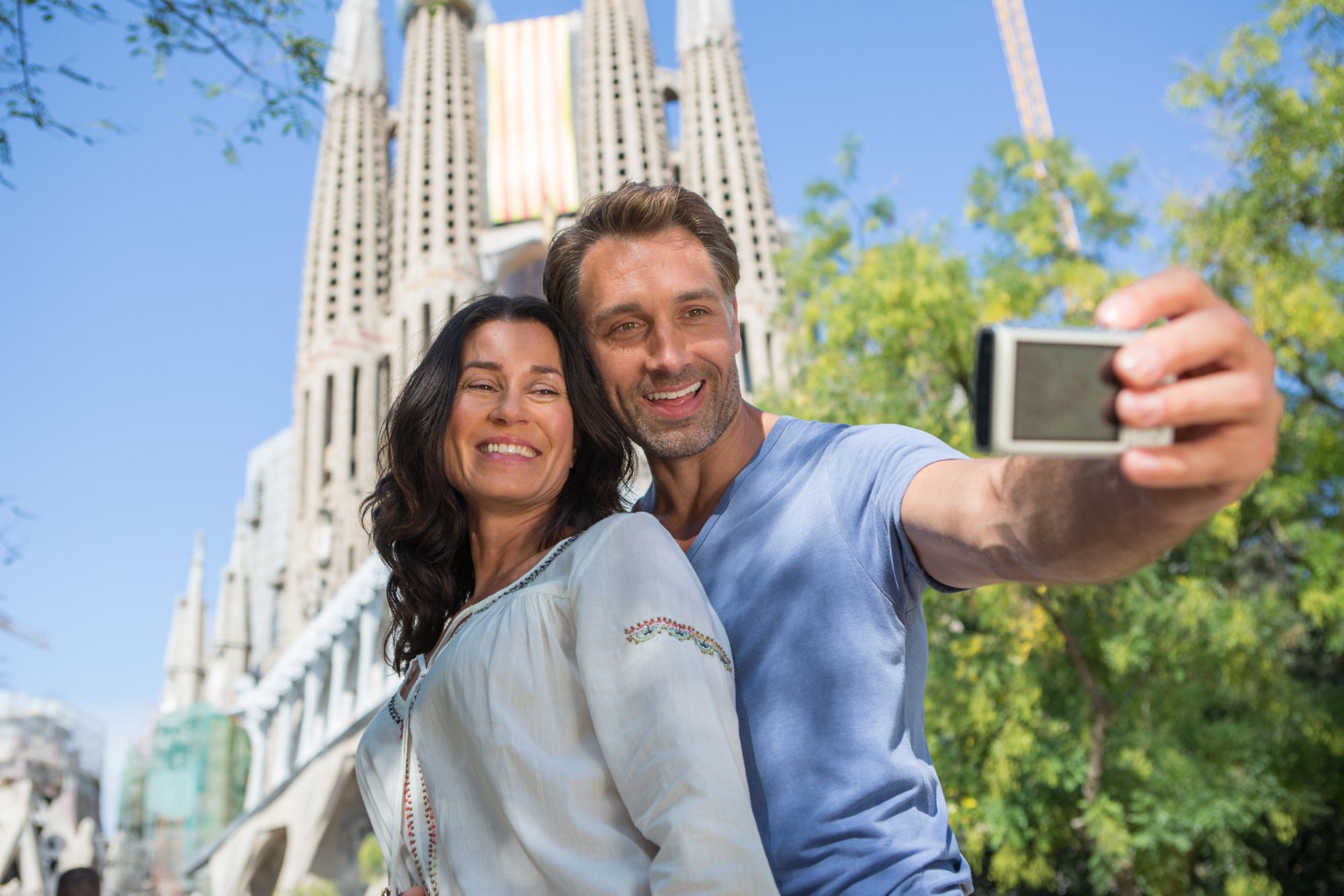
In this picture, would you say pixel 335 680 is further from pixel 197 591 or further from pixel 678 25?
pixel 678 25

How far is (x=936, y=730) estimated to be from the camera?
9.56 meters

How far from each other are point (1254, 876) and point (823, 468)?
10.9 meters

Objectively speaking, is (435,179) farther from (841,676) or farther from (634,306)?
(841,676)

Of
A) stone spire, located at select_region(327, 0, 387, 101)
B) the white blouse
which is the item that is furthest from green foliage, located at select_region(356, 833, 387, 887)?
stone spire, located at select_region(327, 0, 387, 101)

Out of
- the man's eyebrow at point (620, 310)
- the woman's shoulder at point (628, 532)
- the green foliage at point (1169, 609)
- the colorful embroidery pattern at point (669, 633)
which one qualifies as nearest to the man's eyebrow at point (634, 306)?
the man's eyebrow at point (620, 310)

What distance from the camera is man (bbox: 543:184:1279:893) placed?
0.91 m

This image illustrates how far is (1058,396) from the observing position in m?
0.89

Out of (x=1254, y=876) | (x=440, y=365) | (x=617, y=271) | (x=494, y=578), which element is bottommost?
(x=1254, y=876)

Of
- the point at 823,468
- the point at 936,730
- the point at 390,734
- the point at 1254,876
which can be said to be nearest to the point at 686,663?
the point at 823,468

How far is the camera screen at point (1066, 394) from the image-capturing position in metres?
0.89

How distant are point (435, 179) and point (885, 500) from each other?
1602 inches

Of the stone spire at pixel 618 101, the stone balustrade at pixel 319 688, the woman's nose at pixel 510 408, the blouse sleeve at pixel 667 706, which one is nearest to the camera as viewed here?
the blouse sleeve at pixel 667 706

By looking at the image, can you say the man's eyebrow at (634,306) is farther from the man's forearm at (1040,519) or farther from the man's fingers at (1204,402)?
the man's fingers at (1204,402)

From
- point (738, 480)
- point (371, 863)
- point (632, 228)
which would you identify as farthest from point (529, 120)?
point (738, 480)
